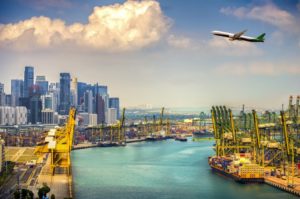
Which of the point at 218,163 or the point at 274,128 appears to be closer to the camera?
the point at 218,163

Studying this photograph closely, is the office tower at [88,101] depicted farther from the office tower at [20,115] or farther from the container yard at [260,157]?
the container yard at [260,157]

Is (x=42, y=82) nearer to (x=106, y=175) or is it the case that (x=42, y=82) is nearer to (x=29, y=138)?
(x=29, y=138)

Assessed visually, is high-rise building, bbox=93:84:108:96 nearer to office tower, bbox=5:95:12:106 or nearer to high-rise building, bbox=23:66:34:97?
high-rise building, bbox=23:66:34:97

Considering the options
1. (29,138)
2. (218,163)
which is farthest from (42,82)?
(218,163)

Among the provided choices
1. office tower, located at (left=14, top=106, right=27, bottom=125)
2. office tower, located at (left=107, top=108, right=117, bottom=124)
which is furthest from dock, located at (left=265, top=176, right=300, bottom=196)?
office tower, located at (left=107, top=108, right=117, bottom=124)

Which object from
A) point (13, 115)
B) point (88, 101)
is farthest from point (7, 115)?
point (88, 101)
